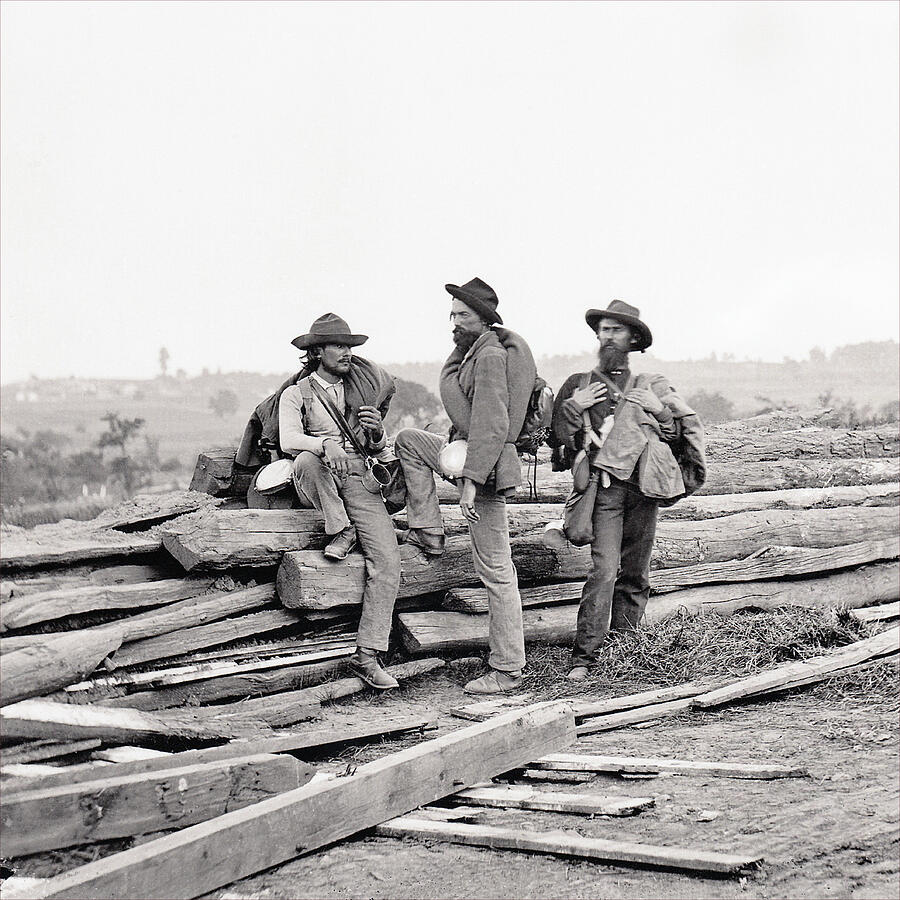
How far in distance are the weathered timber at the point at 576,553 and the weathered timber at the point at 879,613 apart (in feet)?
2.18

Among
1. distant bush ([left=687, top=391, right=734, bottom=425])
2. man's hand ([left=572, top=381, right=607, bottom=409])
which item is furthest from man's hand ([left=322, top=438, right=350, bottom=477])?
distant bush ([left=687, top=391, right=734, bottom=425])

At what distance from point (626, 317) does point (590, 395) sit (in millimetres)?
A: 607

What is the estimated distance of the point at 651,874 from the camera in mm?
4039

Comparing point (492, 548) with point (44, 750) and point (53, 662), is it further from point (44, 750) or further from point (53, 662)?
point (44, 750)

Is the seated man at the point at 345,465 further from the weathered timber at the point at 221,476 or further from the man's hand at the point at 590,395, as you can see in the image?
the man's hand at the point at 590,395

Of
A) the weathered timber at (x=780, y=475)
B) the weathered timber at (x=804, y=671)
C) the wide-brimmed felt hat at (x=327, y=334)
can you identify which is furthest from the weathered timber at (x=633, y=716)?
the wide-brimmed felt hat at (x=327, y=334)

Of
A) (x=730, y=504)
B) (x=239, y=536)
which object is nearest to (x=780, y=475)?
(x=730, y=504)

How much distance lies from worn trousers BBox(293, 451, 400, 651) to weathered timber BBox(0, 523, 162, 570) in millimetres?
1053

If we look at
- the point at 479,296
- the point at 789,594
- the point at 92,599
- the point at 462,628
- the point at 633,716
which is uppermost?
the point at 479,296

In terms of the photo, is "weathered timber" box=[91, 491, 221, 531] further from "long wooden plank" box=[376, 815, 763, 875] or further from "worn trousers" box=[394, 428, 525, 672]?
"long wooden plank" box=[376, 815, 763, 875]

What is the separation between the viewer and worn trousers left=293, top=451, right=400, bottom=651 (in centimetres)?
679

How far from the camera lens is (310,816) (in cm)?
445

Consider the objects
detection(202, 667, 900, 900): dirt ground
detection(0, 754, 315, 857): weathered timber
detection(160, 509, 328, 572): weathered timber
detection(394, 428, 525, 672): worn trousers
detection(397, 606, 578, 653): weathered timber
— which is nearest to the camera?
detection(202, 667, 900, 900): dirt ground

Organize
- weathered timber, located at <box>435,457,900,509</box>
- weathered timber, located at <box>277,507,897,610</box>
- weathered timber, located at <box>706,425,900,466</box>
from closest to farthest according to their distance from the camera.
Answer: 1. weathered timber, located at <box>277,507,897,610</box>
2. weathered timber, located at <box>435,457,900,509</box>
3. weathered timber, located at <box>706,425,900,466</box>
